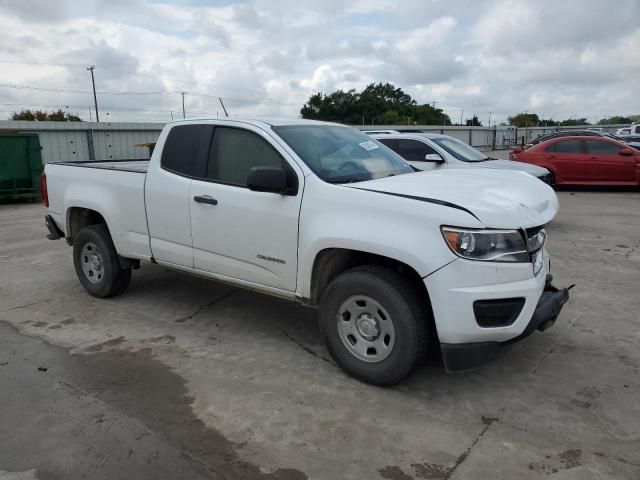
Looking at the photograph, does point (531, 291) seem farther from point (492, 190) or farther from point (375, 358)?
point (375, 358)

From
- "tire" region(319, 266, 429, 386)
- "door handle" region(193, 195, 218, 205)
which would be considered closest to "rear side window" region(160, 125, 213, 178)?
"door handle" region(193, 195, 218, 205)

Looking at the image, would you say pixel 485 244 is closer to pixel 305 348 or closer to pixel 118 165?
pixel 305 348

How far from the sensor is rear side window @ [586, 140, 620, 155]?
1385cm

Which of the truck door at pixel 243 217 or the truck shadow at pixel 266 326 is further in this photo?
the truck door at pixel 243 217

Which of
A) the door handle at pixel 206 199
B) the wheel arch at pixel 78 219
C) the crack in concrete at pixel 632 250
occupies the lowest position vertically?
the crack in concrete at pixel 632 250

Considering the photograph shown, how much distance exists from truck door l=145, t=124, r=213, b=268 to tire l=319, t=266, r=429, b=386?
1.60 metres

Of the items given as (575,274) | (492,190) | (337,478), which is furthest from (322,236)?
(575,274)

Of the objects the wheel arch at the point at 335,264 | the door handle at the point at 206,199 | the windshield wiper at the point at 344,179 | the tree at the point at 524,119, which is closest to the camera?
the wheel arch at the point at 335,264

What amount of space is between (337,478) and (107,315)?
3.29 metres

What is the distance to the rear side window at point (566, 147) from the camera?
13914mm

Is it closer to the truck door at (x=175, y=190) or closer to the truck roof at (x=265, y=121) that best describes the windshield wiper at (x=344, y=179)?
the truck roof at (x=265, y=121)

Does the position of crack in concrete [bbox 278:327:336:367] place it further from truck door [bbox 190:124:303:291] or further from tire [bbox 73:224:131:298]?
tire [bbox 73:224:131:298]

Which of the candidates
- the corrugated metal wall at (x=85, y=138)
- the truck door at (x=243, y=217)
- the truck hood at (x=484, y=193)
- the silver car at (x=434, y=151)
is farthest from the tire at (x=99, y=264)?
the corrugated metal wall at (x=85, y=138)

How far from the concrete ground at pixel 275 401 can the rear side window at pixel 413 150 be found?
4924 mm
